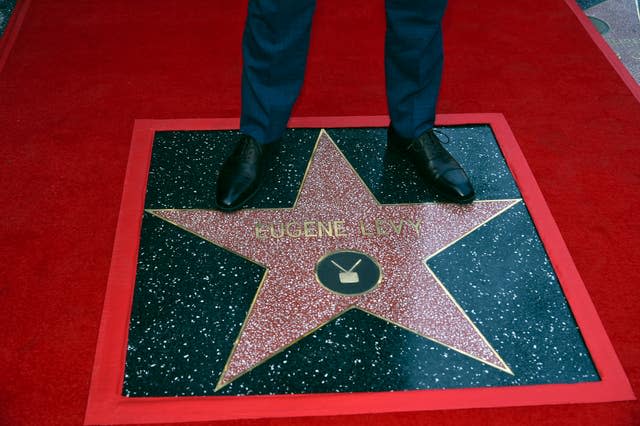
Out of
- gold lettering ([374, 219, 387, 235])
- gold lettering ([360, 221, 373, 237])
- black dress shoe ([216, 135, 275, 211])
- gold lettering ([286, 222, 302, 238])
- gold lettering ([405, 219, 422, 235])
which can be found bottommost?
gold lettering ([286, 222, 302, 238])

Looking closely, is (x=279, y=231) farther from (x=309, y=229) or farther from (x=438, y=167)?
(x=438, y=167)

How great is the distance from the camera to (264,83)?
4.95ft

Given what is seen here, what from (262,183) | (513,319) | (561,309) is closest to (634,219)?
(561,309)

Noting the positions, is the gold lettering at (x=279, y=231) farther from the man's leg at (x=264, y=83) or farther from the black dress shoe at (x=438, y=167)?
the black dress shoe at (x=438, y=167)

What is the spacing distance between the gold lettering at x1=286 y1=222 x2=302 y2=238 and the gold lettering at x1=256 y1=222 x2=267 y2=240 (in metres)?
0.06

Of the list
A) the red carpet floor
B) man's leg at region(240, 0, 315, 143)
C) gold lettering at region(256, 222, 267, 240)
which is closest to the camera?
the red carpet floor

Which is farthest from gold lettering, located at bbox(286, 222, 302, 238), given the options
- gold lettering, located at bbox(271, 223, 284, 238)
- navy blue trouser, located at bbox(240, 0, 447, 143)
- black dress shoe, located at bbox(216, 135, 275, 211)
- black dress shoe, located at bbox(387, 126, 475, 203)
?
black dress shoe, located at bbox(387, 126, 475, 203)

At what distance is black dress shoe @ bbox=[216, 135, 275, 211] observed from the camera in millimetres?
1554

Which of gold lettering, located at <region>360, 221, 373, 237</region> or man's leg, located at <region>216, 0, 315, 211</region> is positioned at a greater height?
man's leg, located at <region>216, 0, 315, 211</region>

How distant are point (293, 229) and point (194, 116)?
0.55 m

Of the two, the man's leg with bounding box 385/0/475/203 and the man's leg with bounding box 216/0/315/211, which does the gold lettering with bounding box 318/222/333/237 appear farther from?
the man's leg with bounding box 385/0/475/203

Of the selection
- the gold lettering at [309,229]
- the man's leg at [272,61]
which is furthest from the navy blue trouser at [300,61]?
the gold lettering at [309,229]

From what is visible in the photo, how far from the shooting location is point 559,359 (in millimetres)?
1283

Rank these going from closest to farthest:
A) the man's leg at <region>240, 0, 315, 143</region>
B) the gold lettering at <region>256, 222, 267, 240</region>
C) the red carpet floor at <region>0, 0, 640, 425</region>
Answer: the red carpet floor at <region>0, 0, 640, 425</region>, the man's leg at <region>240, 0, 315, 143</region>, the gold lettering at <region>256, 222, 267, 240</region>
